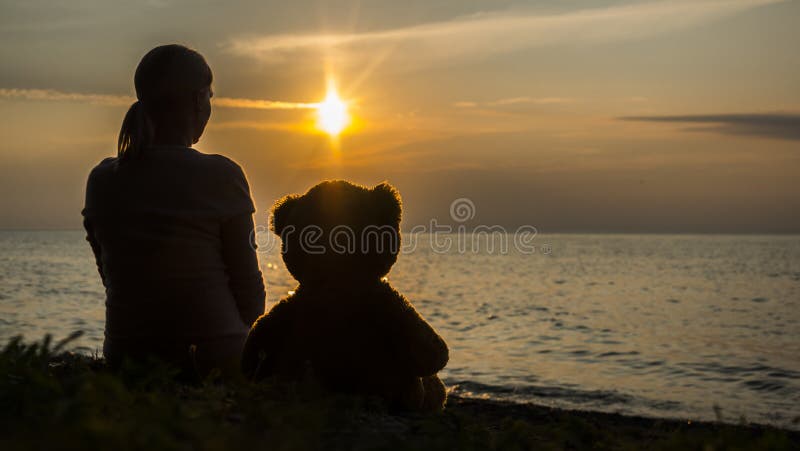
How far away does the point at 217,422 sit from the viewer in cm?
222

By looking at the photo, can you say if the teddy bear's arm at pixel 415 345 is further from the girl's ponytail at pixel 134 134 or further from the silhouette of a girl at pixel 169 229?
the girl's ponytail at pixel 134 134

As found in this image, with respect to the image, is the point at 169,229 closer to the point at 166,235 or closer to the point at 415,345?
the point at 166,235

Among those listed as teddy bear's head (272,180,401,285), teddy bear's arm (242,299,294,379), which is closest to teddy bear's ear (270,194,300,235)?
teddy bear's head (272,180,401,285)

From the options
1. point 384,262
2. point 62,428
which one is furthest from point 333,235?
point 62,428

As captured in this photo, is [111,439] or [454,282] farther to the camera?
[454,282]

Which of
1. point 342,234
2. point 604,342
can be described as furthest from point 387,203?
point 604,342

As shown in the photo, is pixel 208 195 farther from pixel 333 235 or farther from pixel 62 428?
pixel 62 428

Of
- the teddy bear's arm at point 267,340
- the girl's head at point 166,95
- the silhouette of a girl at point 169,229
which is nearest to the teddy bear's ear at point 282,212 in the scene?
the silhouette of a girl at point 169,229

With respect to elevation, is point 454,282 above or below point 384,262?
below

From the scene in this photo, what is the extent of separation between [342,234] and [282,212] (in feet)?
1.36

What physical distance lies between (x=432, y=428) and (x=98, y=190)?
2.04 metres

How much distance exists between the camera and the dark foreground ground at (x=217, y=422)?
1.71 metres

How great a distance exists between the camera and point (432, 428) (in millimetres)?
2641

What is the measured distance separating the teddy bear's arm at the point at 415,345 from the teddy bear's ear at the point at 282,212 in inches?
30.3
